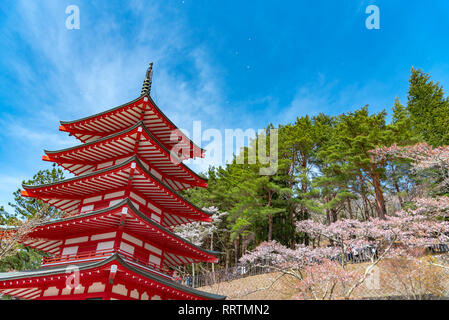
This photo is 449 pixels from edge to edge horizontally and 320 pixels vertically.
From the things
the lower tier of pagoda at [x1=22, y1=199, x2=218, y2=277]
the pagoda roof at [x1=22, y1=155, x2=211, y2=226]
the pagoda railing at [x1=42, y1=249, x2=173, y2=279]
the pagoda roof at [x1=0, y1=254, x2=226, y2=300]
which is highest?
the pagoda roof at [x1=22, y1=155, x2=211, y2=226]

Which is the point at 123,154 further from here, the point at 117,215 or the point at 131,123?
the point at 117,215

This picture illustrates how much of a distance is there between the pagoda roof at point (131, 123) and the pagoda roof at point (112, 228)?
4.53m

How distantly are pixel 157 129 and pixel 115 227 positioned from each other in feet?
16.6

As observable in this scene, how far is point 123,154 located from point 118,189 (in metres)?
1.72

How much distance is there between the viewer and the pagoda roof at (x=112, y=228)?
30.8ft

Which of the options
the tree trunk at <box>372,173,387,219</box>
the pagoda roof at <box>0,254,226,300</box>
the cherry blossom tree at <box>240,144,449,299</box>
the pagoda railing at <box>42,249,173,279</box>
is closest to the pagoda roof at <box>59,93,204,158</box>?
the pagoda railing at <box>42,249,173,279</box>

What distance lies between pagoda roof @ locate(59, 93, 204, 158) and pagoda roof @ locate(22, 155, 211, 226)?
2.89m

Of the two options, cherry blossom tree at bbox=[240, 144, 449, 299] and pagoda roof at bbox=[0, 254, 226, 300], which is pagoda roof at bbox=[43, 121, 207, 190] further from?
cherry blossom tree at bbox=[240, 144, 449, 299]

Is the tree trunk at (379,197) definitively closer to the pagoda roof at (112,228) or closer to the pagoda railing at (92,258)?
the pagoda roof at (112,228)

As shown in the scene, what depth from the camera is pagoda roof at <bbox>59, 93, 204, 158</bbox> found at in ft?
40.1

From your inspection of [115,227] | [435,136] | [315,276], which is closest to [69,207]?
[115,227]

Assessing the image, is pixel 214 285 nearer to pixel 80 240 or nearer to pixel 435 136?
pixel 80 240
